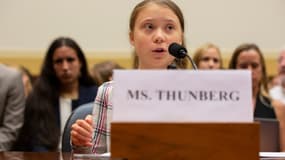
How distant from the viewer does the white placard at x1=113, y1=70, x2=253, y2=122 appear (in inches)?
42.8

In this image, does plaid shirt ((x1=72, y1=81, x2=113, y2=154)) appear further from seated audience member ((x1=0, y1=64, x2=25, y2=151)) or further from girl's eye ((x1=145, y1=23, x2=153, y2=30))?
seated audience member ((x1=0, y1=64, x2=25, y2=151))

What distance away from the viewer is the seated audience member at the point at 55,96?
139 inches

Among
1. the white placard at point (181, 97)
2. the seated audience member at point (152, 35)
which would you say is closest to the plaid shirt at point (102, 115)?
the seated audience member at point (152, 35)

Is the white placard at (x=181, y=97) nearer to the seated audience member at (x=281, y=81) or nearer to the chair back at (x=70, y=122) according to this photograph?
the chair back at (x=70, y=122)

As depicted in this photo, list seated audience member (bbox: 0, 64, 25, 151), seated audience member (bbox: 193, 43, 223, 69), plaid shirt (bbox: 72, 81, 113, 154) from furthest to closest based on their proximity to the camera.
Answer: seated audience member (bbox: 193, 43, 223, 69) → seated audience member (bbox: 0, 64, 25, 151) → plaid shirt (bbox: 72, 81, 113, 154)

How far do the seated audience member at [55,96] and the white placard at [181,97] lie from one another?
2.47 metres

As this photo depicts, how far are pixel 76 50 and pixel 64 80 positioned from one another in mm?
→ 214

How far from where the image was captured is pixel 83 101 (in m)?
3.65

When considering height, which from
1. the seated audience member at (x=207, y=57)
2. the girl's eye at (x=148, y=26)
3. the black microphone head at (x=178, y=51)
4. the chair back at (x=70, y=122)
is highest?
the girl's eye at (x=148, y=26)

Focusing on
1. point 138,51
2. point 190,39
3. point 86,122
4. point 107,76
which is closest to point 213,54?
point 107,76

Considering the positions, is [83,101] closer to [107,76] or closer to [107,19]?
[107,76]

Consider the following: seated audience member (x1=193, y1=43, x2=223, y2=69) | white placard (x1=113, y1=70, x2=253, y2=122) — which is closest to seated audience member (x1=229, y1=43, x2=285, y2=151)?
seated audience member (x1=193, y1=43, x2=223, y2=69)

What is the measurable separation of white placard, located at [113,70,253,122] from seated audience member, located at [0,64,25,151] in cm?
246

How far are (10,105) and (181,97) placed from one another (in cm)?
257
